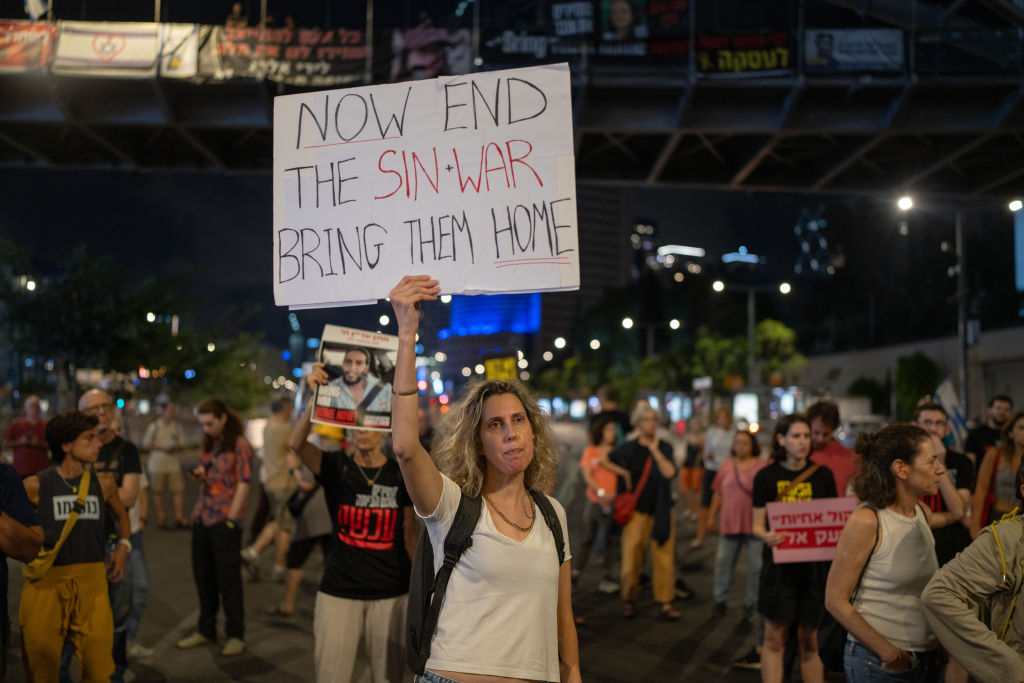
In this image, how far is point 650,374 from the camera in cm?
6888

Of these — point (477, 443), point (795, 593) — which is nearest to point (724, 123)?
point (795, 593)

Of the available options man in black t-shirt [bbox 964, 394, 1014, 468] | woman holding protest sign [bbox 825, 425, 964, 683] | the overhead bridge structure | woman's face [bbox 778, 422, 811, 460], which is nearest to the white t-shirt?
woman holding protest sign [bbox 825, 425, 964, 683]

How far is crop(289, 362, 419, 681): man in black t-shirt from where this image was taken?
4633mm

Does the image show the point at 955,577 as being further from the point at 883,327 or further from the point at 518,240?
the point at 883,327

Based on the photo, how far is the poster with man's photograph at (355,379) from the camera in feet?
17.1

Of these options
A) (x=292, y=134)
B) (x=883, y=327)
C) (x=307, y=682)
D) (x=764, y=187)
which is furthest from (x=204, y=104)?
(x=883, y=327)

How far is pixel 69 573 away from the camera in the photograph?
4.74 metres

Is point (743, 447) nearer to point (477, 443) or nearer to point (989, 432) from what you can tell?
point (989, 432)

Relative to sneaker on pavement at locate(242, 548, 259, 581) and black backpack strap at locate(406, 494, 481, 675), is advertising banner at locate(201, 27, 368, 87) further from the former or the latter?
black backpack strap at locate(406, 494, 481, 675)

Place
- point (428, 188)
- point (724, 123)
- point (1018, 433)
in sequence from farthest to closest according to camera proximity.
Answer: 1. point (724, 123)
2. point (1018, 433)
3. point (428, 188)

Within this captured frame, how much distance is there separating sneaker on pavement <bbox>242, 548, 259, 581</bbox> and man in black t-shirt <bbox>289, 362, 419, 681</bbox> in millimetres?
5089

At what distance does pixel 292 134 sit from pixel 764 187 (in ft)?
51.7

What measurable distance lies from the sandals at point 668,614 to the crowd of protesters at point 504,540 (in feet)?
0.08

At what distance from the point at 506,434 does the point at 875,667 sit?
78.3 inches
